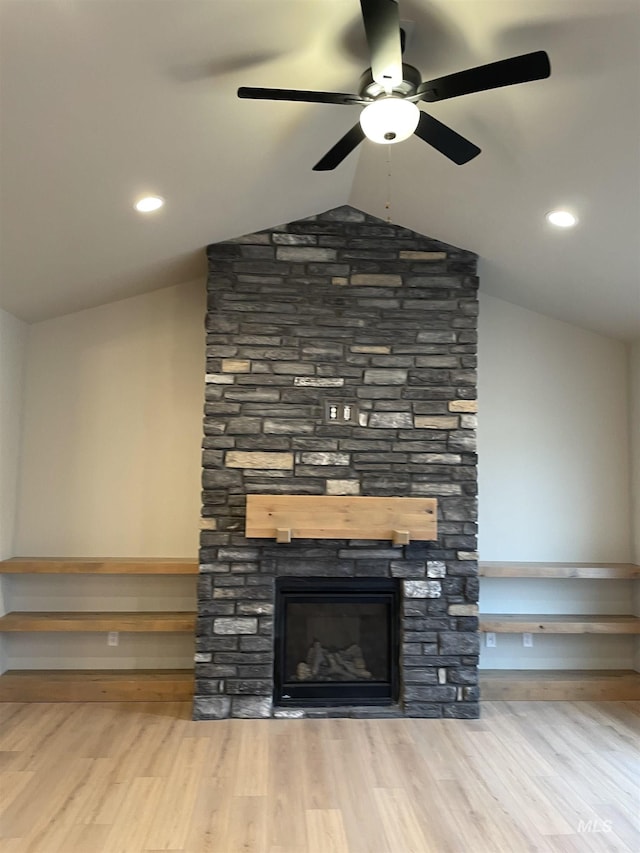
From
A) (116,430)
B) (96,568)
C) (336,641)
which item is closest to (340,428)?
(336,641)

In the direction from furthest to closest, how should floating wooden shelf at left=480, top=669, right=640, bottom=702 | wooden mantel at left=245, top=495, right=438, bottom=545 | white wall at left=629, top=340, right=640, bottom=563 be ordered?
white wall at left=629, top=340, right=640, bottom=563
floating wooden shelf at left=480, top=669, right=640, bottom=702
wooden mantel at left=245, top=495, right=438, bottom=545

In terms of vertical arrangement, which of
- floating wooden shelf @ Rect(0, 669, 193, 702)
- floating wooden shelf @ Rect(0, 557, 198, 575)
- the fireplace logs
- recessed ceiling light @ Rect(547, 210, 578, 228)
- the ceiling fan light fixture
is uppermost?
recessed ceiling light @ Rect(547, 210, 578, 228)

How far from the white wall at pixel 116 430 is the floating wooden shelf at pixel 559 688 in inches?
85.2

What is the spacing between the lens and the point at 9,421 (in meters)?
4.33

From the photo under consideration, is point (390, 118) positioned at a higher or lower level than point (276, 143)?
lower

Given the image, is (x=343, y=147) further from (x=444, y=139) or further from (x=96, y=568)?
(x=96, y=568)

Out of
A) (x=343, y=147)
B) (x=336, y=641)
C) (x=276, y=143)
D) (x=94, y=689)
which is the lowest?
(x=94, y=689)

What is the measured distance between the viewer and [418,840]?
101 inches

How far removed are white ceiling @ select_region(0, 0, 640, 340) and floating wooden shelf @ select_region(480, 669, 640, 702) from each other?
234 cm

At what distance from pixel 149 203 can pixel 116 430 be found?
1741 millimetres

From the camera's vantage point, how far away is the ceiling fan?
1.97m

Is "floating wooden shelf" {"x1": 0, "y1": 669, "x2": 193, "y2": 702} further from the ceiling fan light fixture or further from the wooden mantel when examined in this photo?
the ceiling fan light fixture

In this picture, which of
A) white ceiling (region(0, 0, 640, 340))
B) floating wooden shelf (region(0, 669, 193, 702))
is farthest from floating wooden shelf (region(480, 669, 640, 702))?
Answer: white ceiling (region(0, 0, 640, 340))

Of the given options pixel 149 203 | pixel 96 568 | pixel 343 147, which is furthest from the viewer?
pixel 96 568
